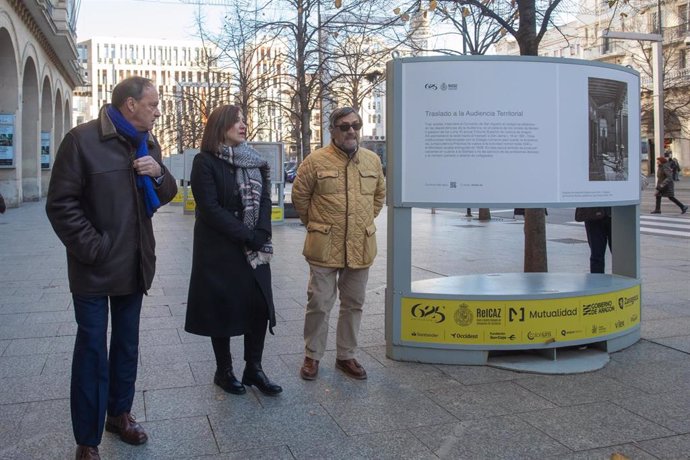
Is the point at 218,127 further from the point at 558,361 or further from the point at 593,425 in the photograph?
the point at 558,361

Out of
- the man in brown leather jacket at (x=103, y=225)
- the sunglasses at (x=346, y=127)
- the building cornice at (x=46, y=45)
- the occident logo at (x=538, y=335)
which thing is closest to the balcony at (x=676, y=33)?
the building cornice at (x=46, y=45)

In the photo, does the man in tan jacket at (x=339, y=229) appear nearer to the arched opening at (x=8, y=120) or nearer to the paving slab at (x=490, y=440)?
the paving slab at (x=490, y=440)

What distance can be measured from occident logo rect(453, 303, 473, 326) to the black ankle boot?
143 centimetres

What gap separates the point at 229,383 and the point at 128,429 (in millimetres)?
911

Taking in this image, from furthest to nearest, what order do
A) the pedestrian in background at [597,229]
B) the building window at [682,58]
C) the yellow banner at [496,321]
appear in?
the building window at [682,58]
the pedestrian in background at [597,229]
the yellow banner at [496,321]

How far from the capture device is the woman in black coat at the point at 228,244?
14.1 feet

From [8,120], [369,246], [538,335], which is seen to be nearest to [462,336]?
[538,335]

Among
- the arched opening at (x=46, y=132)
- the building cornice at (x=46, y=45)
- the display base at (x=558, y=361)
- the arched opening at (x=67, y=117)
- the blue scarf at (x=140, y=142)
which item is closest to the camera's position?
the blue scarf at (x=140, y=142)

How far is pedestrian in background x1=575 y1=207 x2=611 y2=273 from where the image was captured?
7.25 meters

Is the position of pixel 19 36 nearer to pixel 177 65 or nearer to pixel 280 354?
pixel 280 354

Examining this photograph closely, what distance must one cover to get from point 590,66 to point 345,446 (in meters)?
3.46

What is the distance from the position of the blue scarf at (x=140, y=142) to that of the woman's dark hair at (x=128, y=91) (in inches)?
2.0

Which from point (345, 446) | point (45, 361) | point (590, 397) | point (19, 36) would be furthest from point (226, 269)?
point (19, 36)

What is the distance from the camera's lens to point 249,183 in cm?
438
